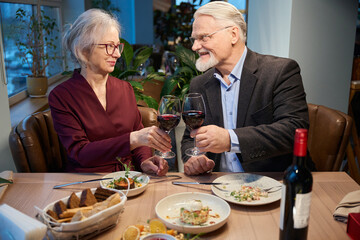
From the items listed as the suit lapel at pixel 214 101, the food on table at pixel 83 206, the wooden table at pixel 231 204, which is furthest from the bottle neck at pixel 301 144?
the suit lapel at pixel 214 101

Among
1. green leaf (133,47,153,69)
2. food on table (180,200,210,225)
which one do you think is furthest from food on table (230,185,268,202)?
green leaf (133,47,153,69)

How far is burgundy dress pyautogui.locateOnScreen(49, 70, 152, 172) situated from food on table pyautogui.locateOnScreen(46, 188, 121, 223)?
495 millimetres

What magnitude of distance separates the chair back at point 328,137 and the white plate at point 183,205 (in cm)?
88

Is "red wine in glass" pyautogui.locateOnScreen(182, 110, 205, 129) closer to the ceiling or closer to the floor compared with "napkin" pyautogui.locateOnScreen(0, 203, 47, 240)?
A: closer to the ceiling

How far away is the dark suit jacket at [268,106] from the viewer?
5.05 ft

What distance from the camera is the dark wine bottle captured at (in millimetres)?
827

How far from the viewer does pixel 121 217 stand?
1162 millimetres

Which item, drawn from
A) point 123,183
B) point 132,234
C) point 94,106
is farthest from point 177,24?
point 132,234

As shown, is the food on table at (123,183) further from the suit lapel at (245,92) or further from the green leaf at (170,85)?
the green leaf at (170,85)

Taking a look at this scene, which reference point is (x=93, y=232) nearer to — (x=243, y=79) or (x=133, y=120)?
(x=133, y=120)

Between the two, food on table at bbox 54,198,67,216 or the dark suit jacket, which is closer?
food on table at bbox 54,198,67,216

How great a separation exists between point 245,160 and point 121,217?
0.58 m

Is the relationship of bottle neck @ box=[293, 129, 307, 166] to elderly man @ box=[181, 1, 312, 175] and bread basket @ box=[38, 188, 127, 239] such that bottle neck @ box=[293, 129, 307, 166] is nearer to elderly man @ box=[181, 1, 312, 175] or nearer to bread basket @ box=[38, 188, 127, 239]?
bread basket @ box=[38, 188, 127, 239]

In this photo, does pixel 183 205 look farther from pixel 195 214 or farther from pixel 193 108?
pixel 193 108
